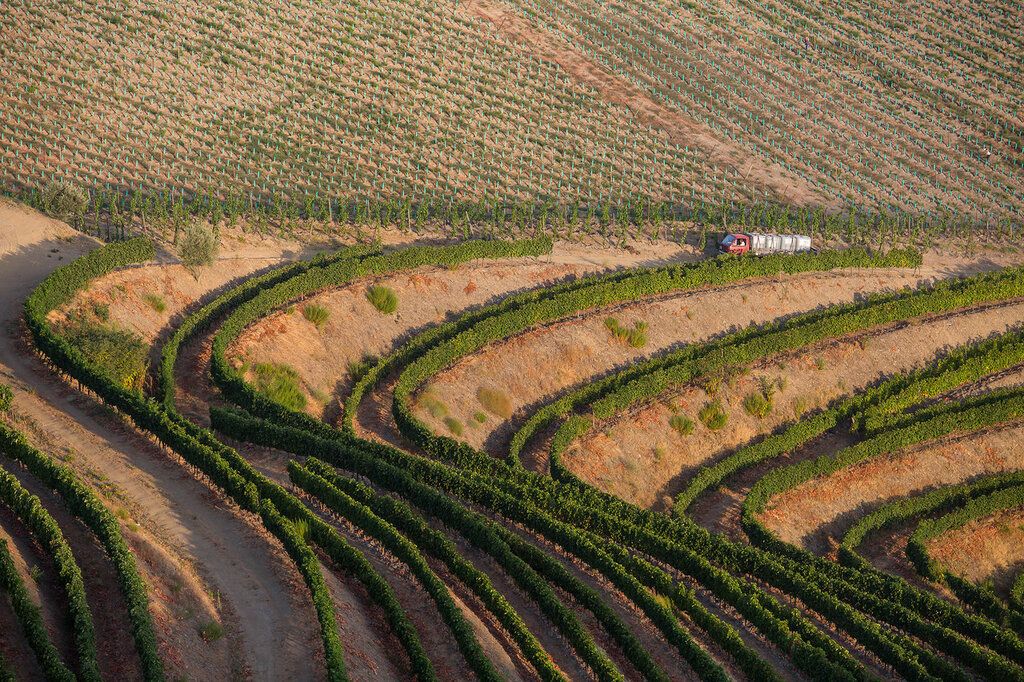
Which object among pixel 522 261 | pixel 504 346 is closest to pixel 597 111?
pixel 522 261

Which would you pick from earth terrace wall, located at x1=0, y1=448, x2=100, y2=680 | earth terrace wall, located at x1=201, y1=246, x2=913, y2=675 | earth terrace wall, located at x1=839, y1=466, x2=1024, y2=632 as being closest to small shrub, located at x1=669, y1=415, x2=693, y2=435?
earth terrace wall, located at x1=839, y1=466, x2=1024, y2=632

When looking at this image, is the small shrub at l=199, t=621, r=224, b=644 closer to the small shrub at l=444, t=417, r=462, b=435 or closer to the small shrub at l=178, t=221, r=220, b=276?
the small shrub at l=444, t=417, r=462, b=435

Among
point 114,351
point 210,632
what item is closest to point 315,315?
point 114,351

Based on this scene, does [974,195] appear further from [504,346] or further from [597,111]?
[504,346]

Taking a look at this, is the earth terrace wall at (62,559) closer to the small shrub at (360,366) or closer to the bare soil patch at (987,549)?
the small shrub at (360,366)

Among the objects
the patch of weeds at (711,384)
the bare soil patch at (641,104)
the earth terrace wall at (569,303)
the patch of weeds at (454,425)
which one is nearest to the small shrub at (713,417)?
the patch of weeds at (711,384)
